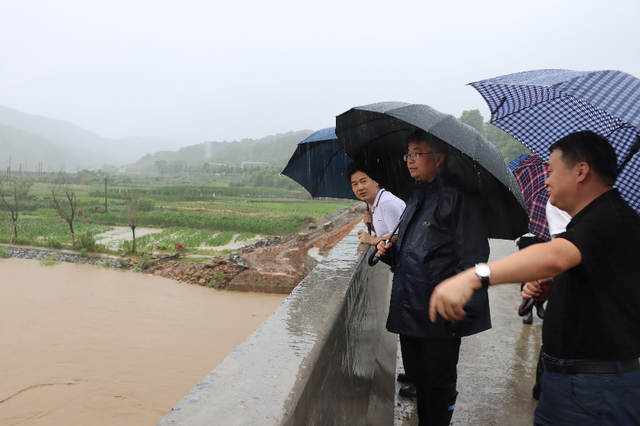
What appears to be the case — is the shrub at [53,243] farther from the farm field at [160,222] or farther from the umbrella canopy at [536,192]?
the umbrella canopy at [536,192]

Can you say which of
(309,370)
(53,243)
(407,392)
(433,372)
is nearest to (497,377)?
(407,392)

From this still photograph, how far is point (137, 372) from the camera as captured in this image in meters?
7.59


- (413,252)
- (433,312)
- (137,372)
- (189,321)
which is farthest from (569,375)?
(189,321)

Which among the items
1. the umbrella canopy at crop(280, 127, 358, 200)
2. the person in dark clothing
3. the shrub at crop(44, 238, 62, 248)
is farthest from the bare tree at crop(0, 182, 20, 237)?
the person in dark clothing

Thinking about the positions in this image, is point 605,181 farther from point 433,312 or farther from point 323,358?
point 323,358

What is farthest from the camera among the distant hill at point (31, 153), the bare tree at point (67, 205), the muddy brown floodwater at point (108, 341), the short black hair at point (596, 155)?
the distant hill at point (31, 153)

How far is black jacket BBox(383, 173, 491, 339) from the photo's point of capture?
70.3 inches

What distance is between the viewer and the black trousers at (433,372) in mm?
1910

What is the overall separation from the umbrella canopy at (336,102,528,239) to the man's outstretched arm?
685mm

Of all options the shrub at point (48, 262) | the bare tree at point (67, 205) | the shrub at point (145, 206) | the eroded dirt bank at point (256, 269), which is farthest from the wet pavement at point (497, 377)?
the shrub at point (145, 206)

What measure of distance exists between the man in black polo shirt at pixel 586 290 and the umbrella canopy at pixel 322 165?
7.70ft

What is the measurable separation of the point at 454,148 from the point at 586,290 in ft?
3.11

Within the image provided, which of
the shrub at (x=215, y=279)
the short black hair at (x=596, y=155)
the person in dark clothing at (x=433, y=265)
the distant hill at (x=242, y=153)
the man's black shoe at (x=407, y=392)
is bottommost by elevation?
the shrub at (x=215, y=279)

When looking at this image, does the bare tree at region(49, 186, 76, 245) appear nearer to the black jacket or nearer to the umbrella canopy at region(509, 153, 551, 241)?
the umbrella canopy at region(509, 153, 551, 241)
